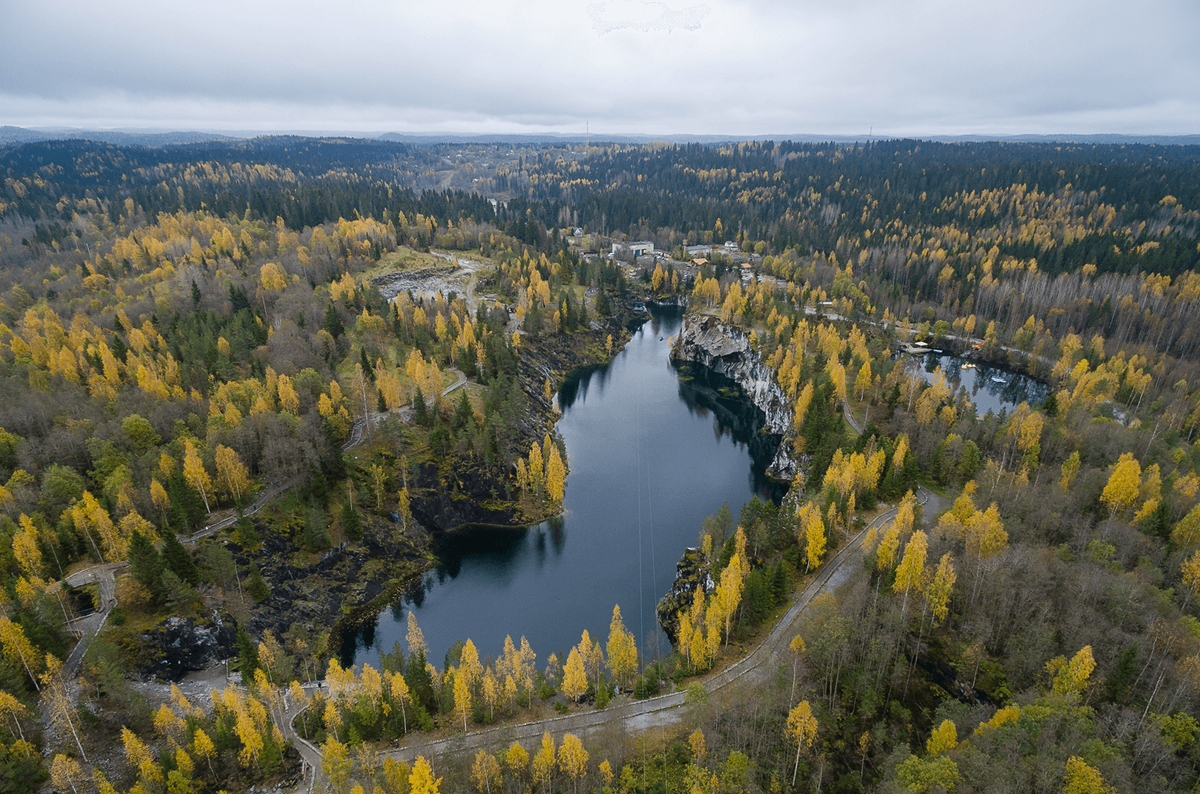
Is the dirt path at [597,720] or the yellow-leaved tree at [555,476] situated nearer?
the dirt path at [597,720]

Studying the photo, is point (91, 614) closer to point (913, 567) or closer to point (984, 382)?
point (913, 567)

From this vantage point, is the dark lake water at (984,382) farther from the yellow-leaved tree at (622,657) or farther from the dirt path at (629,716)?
the yellow-leaved tree at (622,657)

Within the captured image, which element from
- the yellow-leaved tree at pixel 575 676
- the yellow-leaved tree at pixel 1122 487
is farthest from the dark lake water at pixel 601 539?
the yellow-leaved tree at pixel 1122 487

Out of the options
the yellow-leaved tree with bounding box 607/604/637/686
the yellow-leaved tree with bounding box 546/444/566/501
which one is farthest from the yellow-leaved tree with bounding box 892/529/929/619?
the yellow-leaved tree with bounding box 546/444/566/501

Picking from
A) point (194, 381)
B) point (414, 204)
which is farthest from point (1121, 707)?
point (414, 204)

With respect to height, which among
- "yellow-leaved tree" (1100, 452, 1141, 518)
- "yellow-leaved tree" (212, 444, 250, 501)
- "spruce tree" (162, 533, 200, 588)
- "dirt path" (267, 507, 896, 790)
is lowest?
"dirt path" (267, 507, 896, 790)

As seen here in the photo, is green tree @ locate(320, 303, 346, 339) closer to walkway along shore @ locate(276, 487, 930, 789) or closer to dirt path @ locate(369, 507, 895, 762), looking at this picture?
walkway along shore @ locate(276, 487, 930, 789)

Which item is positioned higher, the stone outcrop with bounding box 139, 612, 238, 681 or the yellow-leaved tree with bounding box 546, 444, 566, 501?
the yellow-leaved tree with bounding box 546, 444, 566, 501
